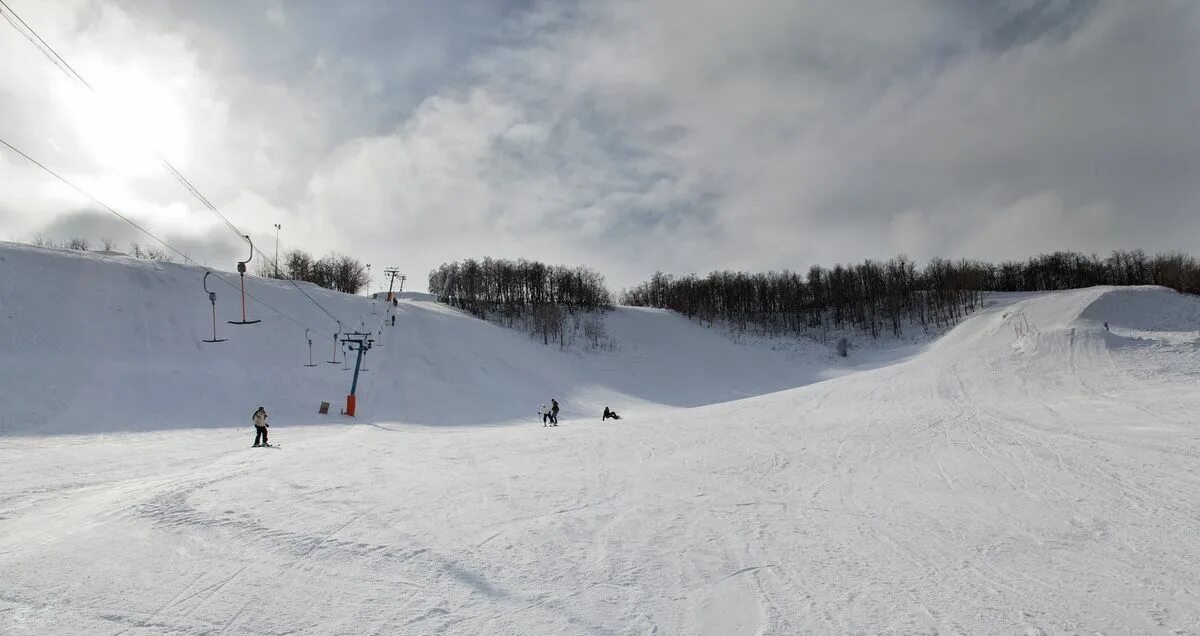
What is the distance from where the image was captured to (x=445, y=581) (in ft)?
16.6

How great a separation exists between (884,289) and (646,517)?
258 ft

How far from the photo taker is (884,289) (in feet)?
244

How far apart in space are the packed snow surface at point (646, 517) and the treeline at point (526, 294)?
39.8 metres

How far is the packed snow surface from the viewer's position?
4.52 m

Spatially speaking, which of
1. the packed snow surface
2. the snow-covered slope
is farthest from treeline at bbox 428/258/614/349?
the packed snow surface

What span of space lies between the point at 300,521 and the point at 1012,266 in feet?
370

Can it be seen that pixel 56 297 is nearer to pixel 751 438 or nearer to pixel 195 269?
pixel 195 269

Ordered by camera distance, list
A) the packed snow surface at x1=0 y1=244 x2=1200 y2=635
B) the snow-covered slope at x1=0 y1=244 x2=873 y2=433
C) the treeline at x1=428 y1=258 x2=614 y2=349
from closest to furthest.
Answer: the packed snow surface at x1=0 y1=244 x2=1200 y2=635, the snow-covered slope at x1=0 y1=244 x2=873 y2=433, the treeline at x1=428 y1=258 x2=614 y2=349

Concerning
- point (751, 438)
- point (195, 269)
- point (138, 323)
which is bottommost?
point (751, 438)

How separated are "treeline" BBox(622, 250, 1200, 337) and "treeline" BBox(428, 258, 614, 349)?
16236 millimetres

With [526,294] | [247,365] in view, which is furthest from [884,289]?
[247,365]

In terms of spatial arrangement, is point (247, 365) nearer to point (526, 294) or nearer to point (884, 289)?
point (526, 294)

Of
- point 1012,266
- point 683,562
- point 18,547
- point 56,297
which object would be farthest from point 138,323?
point 1012,266

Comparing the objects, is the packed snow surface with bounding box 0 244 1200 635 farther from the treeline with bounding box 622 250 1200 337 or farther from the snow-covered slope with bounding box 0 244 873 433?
the treeline with bounding box 622 250 1200 337
